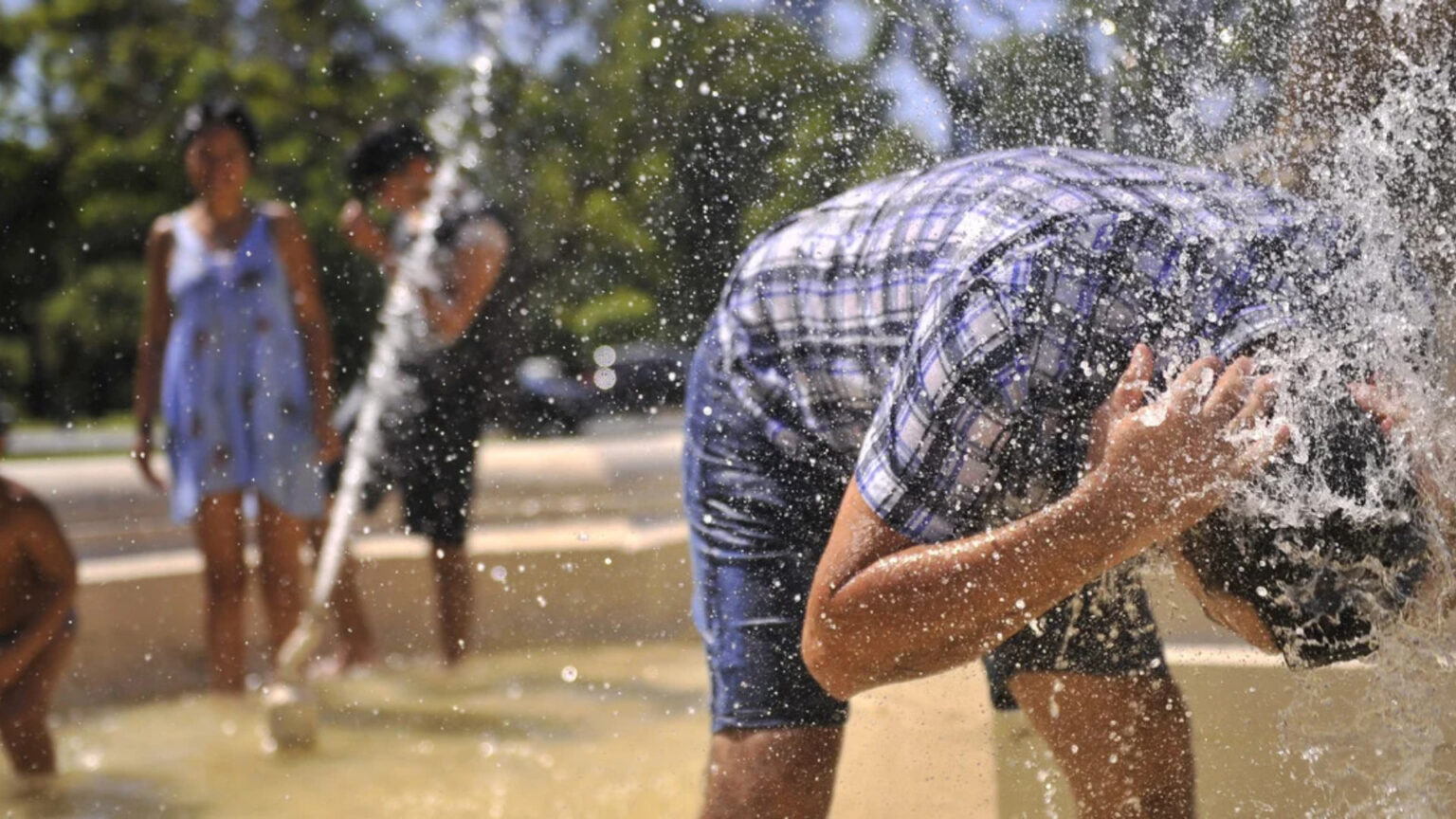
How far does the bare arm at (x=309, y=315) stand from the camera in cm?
388

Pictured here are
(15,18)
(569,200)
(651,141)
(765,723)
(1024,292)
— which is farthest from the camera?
(15,18)

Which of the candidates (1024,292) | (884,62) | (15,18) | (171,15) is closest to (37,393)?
(15,18)

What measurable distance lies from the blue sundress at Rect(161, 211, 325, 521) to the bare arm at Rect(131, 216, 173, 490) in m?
0.04

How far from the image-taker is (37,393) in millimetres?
19297

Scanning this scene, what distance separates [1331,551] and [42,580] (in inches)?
102

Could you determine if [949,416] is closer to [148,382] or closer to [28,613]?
[28,613]

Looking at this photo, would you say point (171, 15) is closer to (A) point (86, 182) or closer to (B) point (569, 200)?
(A) point (86, 182)

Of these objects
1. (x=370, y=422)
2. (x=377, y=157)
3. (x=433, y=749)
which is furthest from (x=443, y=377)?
(x=433, y=749)

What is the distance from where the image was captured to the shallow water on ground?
3.15m

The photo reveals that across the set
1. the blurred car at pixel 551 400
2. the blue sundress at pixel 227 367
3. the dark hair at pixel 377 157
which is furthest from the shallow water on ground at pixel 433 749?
the blurred car at pixel 551 400

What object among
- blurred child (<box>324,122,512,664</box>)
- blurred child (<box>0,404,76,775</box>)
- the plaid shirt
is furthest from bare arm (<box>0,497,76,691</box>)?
the plaid shirt

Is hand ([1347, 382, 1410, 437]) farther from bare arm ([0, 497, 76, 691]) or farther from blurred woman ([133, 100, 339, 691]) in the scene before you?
blurred woman ([133, 100, 339, 691])

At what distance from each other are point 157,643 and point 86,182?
1317cm

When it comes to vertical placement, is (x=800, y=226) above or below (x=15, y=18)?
above
